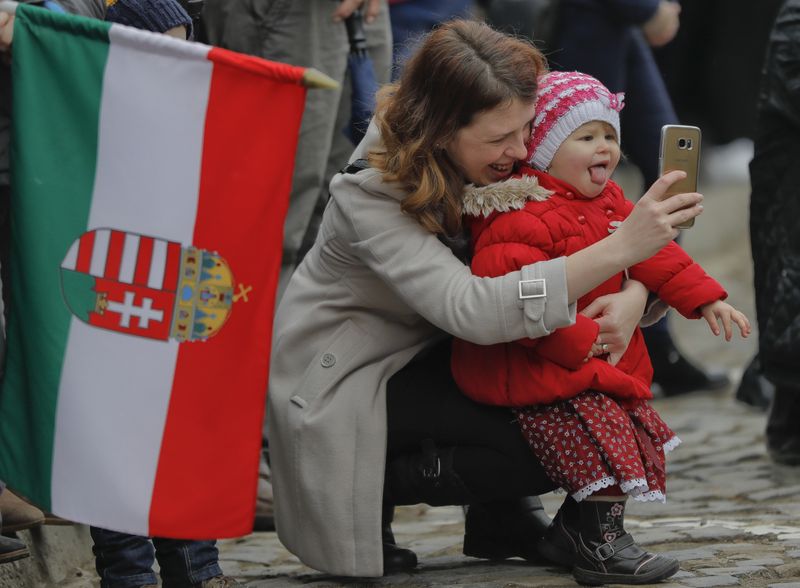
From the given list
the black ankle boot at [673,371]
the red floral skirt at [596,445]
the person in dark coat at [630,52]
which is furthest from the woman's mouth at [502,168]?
the black ankle boot at [673,371]

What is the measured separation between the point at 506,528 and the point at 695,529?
67cm

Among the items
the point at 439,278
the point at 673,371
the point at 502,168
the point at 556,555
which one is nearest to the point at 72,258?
the point at 439,278

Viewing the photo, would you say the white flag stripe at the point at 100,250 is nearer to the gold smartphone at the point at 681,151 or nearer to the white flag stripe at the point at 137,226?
the white flag stripe at the point at 137,226

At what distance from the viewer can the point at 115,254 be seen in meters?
3.04

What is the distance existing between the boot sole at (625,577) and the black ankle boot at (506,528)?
1.04 feet

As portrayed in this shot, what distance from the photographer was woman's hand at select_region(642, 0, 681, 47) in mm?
6094

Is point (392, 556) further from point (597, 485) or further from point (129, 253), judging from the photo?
point (129, 253)

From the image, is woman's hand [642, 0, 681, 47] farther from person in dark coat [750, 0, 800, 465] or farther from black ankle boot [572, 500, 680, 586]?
black ankle boot [572, 500, 680, 586]

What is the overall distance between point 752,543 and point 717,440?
Answer: 5.90 ft

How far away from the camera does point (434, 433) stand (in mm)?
3699

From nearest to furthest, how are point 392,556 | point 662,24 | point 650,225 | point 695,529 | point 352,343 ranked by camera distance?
point 650,225
point 352,343
point 392,556
point 695,529
point 662,24

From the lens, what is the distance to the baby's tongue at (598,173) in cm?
351

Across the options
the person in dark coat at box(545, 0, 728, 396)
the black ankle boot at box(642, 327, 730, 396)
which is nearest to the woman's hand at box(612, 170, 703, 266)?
the person in dark coat at box(545, 0, 728, 396)

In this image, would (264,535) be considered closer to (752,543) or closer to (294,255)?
(294,255)
